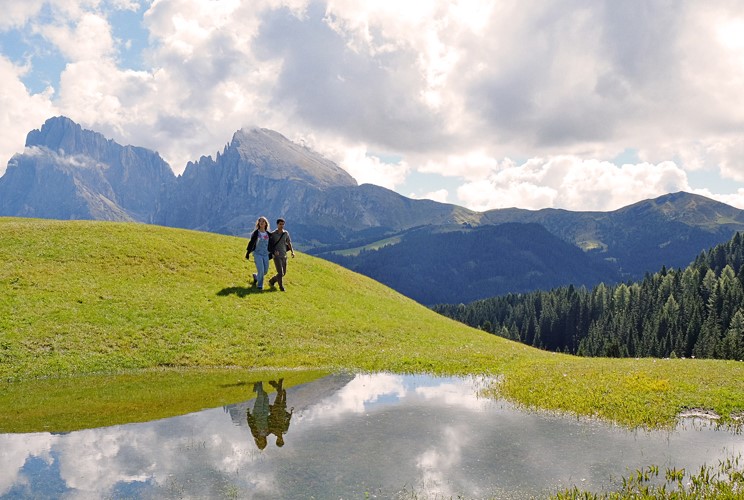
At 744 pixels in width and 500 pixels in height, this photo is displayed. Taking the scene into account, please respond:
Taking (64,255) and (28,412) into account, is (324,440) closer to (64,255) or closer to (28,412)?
(28,412)

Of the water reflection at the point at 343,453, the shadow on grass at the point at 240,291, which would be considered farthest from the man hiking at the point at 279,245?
the water reflection at the point at 343,453

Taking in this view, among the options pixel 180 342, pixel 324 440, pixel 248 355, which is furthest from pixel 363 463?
pixel 180 342

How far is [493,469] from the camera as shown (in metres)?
12.1

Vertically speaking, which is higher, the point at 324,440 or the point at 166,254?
A: the point at 166,254

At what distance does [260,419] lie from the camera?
51.0 feet

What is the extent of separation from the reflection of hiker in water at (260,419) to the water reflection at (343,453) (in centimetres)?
5

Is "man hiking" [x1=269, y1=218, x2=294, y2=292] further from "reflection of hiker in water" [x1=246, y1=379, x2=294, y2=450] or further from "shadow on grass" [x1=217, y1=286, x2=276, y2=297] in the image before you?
"reflection of hiker in water" [x1=246, y1=379, x2=294, y2=450]

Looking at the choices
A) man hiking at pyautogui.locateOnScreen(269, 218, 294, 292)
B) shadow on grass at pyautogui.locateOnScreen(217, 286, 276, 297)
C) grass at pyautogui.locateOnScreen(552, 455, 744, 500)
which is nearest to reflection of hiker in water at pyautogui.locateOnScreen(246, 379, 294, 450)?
grass at pyautogui.locateOnScreen(552, 455, 744, 500)

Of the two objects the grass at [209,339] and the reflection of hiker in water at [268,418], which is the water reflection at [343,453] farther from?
the grass at [209,339]

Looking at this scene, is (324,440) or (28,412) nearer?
(324,440)

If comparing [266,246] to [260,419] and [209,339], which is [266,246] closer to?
[209,339]

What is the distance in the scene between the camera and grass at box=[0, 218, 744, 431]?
1933 centimetres

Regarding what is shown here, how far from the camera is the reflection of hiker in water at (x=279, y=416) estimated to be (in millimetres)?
14209

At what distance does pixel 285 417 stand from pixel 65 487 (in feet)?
20.9
